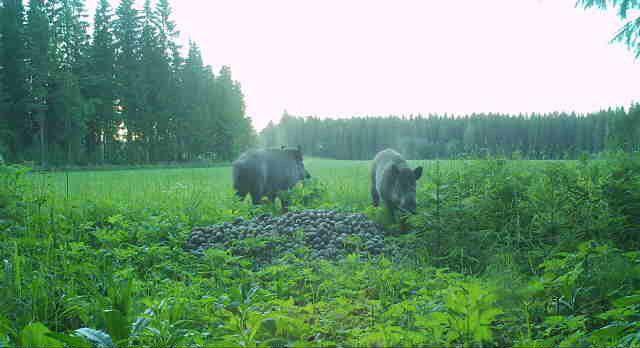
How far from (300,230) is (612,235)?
397cm

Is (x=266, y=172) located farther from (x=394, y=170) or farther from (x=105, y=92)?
(x=105, y=92)

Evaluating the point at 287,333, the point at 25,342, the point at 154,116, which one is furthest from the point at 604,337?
the point at 154,116

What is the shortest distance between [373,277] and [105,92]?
4265cm

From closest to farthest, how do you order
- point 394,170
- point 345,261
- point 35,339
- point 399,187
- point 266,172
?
point 35,339 < point 345,261 < point 399,187 < point 394,170 < point 266,172

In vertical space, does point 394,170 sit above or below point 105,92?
below

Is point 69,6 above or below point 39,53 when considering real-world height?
above

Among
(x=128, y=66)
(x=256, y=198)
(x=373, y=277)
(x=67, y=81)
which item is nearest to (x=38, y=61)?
(x=67, y=81)

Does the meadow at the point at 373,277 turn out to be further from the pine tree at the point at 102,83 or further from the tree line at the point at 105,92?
the pine tree at the point at 102,83

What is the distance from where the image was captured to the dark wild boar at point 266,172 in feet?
29.2

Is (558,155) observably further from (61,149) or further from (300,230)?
(61,149)

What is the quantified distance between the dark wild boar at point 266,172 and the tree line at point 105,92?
24.5 m

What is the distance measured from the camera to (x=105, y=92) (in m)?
38.9

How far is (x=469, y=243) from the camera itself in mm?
5195

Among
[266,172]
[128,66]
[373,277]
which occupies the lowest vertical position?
[373,277]
